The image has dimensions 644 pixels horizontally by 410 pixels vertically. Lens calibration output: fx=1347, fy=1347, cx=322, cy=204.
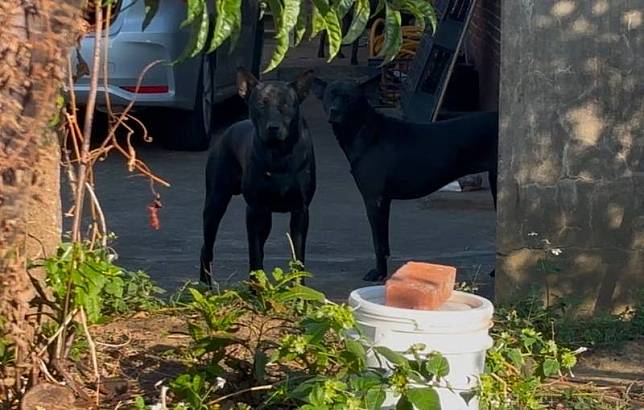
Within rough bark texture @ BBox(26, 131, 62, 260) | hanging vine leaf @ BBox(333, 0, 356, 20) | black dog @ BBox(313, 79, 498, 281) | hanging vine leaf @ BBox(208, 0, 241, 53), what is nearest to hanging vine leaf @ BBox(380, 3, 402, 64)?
hanging vine leaf @ BBox(333, 0, 356, 20)

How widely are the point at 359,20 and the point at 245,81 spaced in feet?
10.8

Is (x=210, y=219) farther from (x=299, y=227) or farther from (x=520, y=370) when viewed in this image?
(x=520, y=370)

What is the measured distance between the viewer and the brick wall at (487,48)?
14.0m

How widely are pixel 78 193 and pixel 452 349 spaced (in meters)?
1.20

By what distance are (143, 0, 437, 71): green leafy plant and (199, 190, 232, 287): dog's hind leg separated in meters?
3.32

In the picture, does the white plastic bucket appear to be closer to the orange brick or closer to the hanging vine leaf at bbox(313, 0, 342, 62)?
the orange brick

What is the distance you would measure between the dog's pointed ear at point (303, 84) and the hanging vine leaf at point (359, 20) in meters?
3.14

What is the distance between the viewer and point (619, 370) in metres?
5.37

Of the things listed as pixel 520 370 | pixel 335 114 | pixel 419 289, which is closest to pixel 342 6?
pixel 419 289

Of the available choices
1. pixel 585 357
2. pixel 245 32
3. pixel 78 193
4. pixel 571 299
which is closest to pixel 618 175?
pixel 571 299

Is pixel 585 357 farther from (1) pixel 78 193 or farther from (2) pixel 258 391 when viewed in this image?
(1) pixel 78 193

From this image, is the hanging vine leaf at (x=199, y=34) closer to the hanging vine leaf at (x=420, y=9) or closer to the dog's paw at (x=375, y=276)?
the hanging vine leaf at (x=420, y=9)

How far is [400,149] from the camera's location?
782 cm

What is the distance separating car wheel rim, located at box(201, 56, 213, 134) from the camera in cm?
1235
